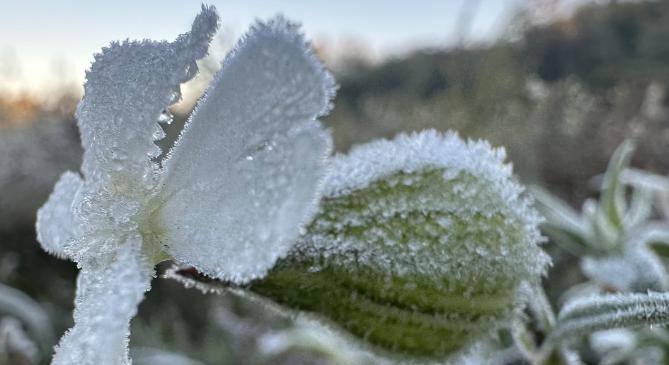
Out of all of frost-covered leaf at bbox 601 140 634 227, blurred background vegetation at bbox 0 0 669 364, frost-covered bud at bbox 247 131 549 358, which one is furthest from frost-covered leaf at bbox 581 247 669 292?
blurred background vegetation at bbox 0 0 669 364

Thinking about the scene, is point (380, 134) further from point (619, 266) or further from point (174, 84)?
Result: point (174, 84)

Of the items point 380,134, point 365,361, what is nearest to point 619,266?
point 365,361

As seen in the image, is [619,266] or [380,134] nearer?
[619,266]

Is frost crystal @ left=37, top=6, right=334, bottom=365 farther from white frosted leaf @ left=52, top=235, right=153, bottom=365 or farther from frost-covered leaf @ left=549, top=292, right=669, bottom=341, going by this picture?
frost-covered leaf @ left=549, top=292, right=669, bottom=341

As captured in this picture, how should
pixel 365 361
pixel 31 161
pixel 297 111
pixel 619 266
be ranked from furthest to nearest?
pixel 31 161 → pixel 365 361 → pixel 619 266 → pixel 297 111

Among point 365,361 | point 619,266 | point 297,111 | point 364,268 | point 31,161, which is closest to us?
point 297,111

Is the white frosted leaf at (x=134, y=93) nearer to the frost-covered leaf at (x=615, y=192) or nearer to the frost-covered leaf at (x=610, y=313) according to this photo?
the frost-covered leaf at (x=610, y=313)
